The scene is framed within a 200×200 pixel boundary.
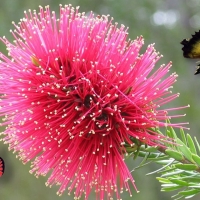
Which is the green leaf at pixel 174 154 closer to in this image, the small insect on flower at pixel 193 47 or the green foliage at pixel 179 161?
the green foliage at pixel 179 161

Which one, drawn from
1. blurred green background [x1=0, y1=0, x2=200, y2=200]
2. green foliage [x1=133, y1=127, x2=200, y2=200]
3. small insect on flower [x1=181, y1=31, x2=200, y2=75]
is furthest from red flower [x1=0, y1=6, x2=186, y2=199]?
blurred green background [x1=0, y1=0, x2=200, y2=200]

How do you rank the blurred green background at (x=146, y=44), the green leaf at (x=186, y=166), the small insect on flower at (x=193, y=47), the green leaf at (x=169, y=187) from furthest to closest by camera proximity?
the blurred green background at (x=146, y=44) → the green leaf at (x=169, y=187) → the green leaf at (x=186, y=166) → the small insect on flower at (x=193, y=47)

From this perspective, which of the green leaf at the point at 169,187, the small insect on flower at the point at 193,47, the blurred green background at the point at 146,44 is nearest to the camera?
the small insect on flower at the point at 193,47

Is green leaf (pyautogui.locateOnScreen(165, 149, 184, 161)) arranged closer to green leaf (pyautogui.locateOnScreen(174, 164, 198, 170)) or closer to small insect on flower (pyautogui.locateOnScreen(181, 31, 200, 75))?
green leaf (pyautogui.locateOnScreen(174, 164, 198, 170))

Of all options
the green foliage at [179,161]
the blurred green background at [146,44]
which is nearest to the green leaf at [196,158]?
the green foliage at [179,161]

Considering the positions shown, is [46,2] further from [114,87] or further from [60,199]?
[114,87]

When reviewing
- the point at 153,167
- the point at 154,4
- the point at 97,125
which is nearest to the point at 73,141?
the point at 97,125

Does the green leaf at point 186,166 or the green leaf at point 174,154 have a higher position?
the green leaf at point 174,154
